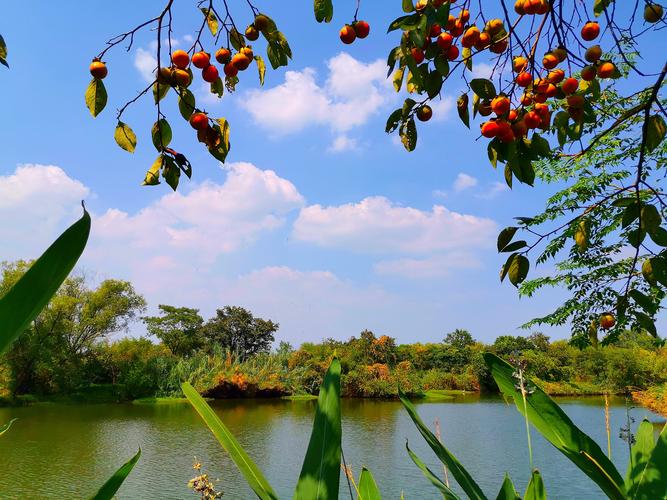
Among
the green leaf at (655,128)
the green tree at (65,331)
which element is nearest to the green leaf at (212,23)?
the green leaf at (655,128)

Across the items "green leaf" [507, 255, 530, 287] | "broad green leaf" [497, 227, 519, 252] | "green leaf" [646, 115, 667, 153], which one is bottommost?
"green leaf" [507, 255, 530, 287]

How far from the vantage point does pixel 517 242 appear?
0.91m

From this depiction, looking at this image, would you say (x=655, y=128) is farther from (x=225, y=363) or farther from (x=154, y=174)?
(x=225, y=363)

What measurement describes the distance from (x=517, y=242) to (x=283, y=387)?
21764 mm

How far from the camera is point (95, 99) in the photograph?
795 mm

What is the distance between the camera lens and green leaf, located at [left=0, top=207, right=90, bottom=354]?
29cm

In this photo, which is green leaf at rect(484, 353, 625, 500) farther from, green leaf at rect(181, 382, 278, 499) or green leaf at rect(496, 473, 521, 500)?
green leaf at rect(181, 382, 278, 499)

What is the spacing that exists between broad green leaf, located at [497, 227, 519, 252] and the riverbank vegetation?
18408 millimetres

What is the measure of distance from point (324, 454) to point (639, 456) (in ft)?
1.20

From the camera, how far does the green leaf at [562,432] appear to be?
0.42 metres

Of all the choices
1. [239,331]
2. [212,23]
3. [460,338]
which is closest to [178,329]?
[239,331]

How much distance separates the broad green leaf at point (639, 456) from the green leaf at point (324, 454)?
11.5 inches

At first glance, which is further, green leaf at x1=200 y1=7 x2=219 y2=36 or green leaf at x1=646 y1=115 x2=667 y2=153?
green leaf at x1=200 y1=7 x2=219 y2=36

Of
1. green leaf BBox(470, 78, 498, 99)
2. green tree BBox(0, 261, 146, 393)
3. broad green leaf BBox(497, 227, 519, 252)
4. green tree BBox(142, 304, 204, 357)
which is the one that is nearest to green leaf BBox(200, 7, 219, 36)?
green leaf BBox(470, 78, 498, 99)
